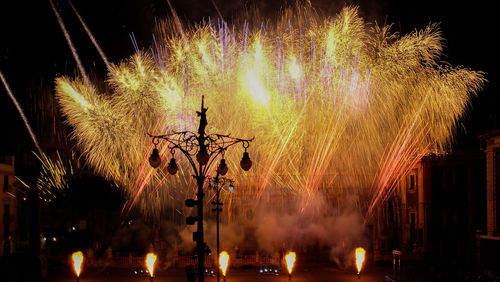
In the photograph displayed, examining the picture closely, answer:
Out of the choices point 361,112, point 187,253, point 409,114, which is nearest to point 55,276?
point 187,253

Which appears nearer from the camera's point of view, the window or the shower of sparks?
the shower of sparks

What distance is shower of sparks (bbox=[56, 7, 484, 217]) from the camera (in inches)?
948

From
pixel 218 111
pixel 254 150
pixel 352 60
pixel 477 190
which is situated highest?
pixel 352 60

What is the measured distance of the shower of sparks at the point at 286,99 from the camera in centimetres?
2408

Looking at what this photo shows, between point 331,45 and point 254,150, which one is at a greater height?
point 331,45

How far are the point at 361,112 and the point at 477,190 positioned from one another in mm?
16323

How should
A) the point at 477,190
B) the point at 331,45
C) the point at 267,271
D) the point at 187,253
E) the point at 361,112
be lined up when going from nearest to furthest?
the point at 331,45
the point at 361,112
the point at 267,271
the point at 187,253
the point at 477,190

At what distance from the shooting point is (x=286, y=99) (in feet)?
85.0

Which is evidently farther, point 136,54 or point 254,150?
point 254,150

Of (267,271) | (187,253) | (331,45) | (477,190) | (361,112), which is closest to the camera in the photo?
(331,45)

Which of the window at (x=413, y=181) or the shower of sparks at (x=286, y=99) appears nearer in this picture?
the shower of sparks at (x=286, y=99)

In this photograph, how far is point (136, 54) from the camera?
25.6m

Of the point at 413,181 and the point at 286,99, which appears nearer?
the point at 286,99

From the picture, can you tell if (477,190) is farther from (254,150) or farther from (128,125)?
(128,125)
